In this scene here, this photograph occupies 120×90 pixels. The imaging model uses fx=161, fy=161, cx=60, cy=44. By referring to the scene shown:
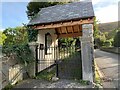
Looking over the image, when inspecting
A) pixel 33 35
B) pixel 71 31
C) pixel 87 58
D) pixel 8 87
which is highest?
pixel 71 31

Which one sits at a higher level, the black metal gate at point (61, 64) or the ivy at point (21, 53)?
the ivy at point (21, 53)

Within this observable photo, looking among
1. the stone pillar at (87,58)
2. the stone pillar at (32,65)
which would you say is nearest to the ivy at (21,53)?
the stone pillar at (32,65)

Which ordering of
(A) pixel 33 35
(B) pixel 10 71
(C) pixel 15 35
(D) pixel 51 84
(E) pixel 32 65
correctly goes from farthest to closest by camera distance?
Result: (C) pixel 15 35 < (A) pixel 33 35 < (E) pixel 32 65 < (D) pixel 51 84 < (B) pixel 10 71

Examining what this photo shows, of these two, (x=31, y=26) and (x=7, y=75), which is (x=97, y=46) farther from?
(x=7, y=75)

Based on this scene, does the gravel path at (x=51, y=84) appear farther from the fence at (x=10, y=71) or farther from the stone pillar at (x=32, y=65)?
the stone pillar at (x=32, y=65)

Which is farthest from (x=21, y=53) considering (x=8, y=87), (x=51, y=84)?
(x=51, y=84)

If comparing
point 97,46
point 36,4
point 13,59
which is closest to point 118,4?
point 36,4

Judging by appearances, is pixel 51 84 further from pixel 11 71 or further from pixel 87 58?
pixel 87 58

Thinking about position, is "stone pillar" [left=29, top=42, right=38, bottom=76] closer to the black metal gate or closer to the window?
the black metal gate

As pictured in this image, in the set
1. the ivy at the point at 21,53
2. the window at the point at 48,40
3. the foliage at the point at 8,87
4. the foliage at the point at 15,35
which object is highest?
the foliage at the point at 15,35

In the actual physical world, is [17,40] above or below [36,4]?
below

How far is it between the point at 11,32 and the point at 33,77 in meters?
14.7

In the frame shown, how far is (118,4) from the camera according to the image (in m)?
23.6

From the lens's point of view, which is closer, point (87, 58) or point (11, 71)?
point (11, 71)
